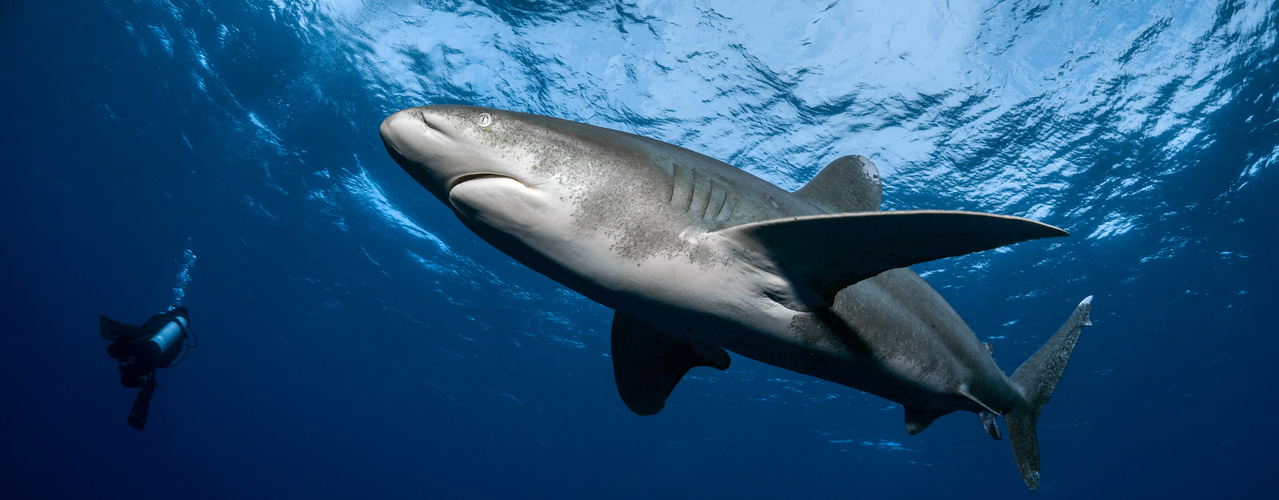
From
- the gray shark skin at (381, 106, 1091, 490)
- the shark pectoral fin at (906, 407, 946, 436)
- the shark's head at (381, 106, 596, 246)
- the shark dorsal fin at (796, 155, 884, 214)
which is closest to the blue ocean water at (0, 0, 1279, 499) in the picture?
the shark dorsal fin at (796, 155, 884, 214)

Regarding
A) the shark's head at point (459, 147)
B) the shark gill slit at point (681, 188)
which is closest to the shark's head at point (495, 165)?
the shark's head at point (459, 147)

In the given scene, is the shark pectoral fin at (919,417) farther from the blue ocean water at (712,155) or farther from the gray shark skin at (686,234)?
the blue ocean water at (712,155)

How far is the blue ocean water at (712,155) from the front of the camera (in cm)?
932

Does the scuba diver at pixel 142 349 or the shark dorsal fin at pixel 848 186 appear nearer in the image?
the shark dorsal fin at pixel 848 186

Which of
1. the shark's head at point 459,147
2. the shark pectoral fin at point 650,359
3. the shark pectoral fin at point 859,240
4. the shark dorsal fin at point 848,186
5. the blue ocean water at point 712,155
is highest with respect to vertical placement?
the blue ocean water at point 712,155

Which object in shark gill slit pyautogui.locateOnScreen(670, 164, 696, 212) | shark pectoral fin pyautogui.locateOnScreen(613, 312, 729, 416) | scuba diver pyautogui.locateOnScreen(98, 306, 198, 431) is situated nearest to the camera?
shark gill slit pyautogui.locateOnScreen(670, 164, 696, 212)

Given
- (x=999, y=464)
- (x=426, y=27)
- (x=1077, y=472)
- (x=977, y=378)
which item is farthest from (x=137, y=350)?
(x=1077, y=472)

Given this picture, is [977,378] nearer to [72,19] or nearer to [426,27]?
[426,27]

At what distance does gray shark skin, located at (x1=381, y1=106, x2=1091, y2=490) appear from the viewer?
5.41 ft

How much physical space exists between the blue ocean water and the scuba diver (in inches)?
240

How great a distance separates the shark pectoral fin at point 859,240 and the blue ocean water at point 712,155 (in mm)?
8095

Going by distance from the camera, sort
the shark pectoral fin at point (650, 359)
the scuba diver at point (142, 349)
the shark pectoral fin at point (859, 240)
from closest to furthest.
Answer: the shark pectoral fin at point (859, 240) < the shark pectoral fin at point (650, 359) < the scuba diver at point (142, 349)

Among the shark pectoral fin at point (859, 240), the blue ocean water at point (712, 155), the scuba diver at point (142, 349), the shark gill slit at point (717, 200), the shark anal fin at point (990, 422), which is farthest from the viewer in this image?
the scuba diver at point (142, 349)

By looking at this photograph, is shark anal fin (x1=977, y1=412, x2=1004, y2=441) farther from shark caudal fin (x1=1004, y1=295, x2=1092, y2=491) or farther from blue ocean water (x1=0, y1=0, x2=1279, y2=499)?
blue ocean water (x1=0, y1=0, x2=1279, y2=499)
